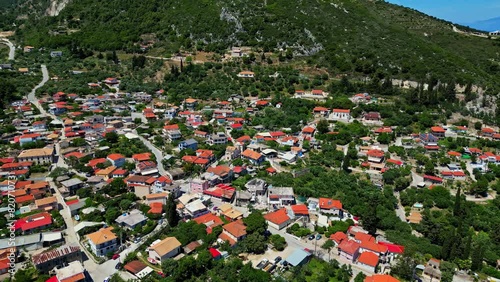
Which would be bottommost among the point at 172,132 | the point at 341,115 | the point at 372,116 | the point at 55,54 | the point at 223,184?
the point at 223,184

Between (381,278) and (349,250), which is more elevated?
(349,250)

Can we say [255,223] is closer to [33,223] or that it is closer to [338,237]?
[338,237]

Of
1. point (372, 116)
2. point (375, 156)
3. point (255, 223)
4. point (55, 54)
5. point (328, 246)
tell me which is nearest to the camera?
point (328, 246)

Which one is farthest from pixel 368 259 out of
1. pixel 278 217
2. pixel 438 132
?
pixel 438 132

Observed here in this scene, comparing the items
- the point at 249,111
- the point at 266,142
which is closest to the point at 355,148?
the point at 266,142

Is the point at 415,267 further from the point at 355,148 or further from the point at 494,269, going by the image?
the point at 355,148

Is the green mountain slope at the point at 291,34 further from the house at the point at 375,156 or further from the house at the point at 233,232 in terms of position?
the house at the point at 233,232
